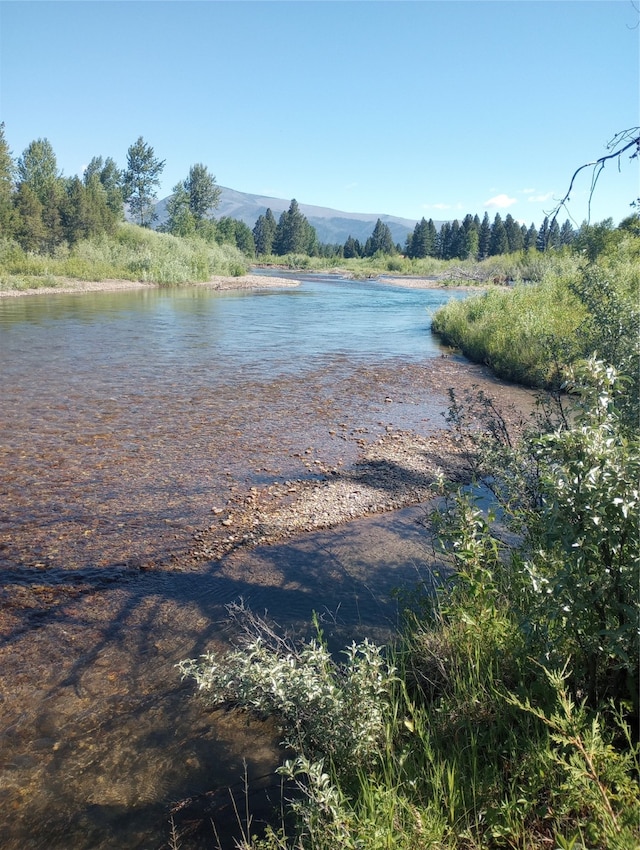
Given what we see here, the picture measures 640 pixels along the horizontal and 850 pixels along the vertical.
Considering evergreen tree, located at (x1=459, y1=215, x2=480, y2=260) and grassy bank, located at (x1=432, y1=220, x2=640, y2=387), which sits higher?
evergreen tree, located at (x1=459, y1=215, x2=480, y2=260)

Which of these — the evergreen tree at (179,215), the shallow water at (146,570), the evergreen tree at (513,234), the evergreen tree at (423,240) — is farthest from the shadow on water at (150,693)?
the evergreen tree at (423,240)

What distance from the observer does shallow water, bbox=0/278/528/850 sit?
363 centimetres

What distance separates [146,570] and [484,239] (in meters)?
126

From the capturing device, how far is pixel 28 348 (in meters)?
19.0

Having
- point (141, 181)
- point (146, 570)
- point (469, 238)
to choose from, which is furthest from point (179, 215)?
point (146, 570)

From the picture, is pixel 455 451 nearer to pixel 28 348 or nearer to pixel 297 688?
pixel 297 688

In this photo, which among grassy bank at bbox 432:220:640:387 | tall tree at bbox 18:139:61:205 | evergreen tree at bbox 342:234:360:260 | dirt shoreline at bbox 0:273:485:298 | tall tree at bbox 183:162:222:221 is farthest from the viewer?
evergreen tree at bbox 342:234:360:260

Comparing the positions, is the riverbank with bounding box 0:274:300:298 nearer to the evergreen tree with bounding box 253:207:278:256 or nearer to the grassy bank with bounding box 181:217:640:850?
the grassy bank with bounding box 181:217:640:850

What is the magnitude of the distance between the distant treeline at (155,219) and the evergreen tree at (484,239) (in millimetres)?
199

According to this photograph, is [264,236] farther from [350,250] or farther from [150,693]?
[150,693]

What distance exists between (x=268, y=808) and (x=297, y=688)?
92cm

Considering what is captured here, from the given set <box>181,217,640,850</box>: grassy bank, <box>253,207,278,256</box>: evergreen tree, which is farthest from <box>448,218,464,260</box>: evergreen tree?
<box>181,217,640,850</box>: grassy bank

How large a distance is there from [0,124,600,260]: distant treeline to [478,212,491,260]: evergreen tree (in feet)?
0.65

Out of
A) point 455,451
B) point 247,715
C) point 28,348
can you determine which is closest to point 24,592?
point 247,715
